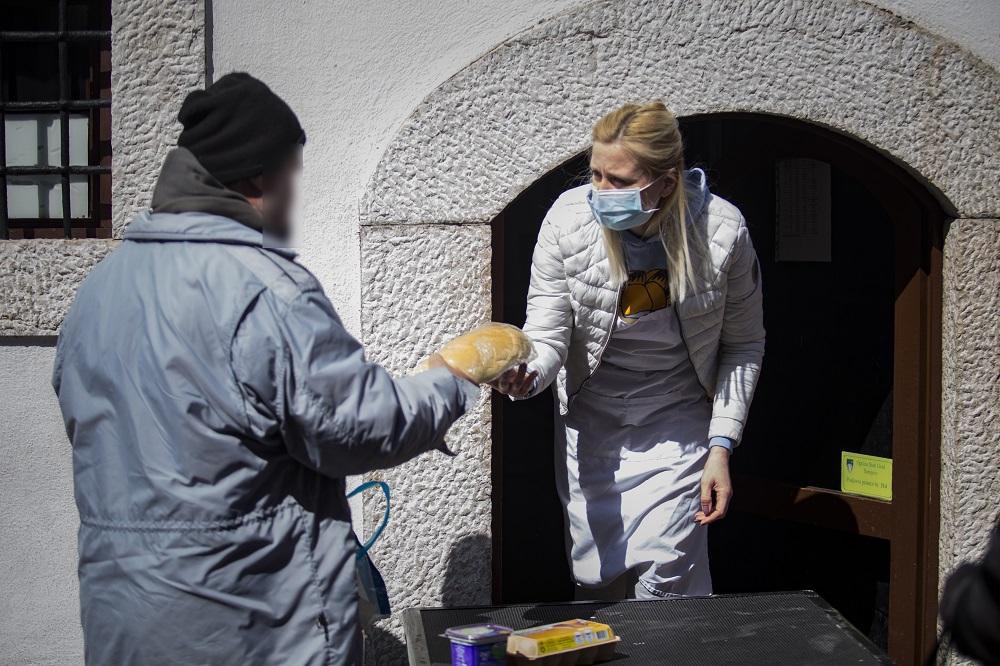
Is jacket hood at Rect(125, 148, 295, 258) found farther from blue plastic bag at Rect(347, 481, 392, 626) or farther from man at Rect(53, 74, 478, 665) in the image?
blue plastic bag at Rect(347, 481, 392, 626)

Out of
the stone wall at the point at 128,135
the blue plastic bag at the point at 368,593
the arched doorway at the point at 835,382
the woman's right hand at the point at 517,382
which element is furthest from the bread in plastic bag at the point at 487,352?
the stone wall at the point at 128,135

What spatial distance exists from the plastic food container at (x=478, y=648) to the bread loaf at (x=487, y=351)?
536 millimetres

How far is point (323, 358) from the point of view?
1798mm

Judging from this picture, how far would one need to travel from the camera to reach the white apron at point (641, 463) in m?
2.92

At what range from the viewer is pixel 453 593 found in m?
3.35

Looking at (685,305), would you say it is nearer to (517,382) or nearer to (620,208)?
(620,208)

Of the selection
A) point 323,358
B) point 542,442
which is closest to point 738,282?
point 323,358

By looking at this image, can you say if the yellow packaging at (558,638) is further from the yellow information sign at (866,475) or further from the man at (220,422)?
the yellow information sign at (866,475)

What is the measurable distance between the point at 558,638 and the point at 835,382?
2.15m

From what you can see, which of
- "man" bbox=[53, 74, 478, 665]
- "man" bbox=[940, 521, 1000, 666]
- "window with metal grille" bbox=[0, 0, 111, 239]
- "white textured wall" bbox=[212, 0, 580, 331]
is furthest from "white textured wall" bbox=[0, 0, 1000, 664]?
"man" bbox=[940, 521, 1000, 666]

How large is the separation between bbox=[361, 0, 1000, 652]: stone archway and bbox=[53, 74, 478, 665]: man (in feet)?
4.44

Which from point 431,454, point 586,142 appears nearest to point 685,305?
point 586,142

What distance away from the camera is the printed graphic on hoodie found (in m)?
2.87

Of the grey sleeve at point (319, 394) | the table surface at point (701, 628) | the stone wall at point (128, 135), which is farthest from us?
the stone wall at point (128, 135)
